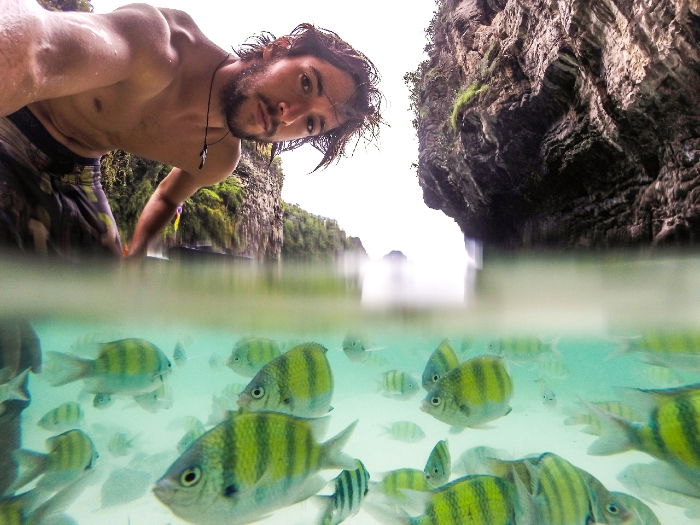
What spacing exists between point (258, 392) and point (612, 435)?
6.56ft

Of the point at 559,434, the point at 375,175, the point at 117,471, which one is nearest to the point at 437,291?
the point at 375,175

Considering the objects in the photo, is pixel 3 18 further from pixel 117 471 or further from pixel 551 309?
pixel 551 309

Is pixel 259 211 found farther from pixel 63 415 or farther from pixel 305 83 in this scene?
pixel 63 415

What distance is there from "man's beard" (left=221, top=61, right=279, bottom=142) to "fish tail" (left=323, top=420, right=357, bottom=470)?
9.29 feet

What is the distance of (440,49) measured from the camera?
11961 mm

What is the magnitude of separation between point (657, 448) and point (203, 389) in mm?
26407

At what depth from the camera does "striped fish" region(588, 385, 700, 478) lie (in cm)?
202

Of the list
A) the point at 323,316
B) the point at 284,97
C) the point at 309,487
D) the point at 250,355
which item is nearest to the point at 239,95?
the point at 284,97

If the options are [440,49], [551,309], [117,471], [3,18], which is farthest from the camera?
[440,49]

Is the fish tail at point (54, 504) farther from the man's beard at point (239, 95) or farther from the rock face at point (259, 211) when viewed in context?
the rock face at point (259, 211)

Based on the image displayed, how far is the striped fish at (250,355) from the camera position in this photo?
3395 mm

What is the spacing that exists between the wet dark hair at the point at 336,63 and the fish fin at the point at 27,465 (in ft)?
11.2

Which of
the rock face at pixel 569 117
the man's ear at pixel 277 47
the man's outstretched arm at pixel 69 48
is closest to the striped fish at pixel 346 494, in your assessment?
the man's outstretched arm at pixel 69 48

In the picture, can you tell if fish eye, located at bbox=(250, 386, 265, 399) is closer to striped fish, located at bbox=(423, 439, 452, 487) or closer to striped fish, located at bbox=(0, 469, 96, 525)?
striped fish, located at bbox=(423, 439, 452, 487)
